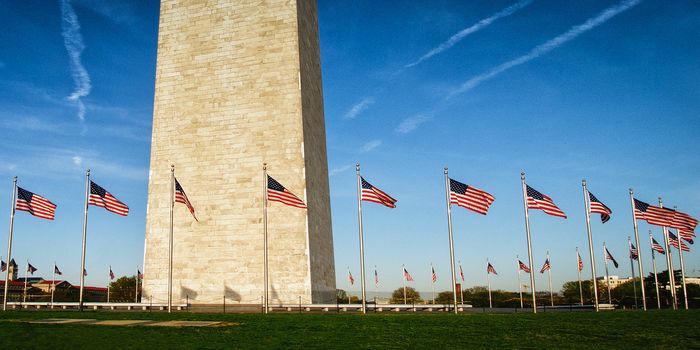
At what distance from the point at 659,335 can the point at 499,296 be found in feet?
165

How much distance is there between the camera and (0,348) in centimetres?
1195

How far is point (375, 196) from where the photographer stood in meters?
27.2

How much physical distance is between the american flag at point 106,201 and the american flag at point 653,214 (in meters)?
27.0

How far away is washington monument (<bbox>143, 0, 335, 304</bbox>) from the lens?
33.8m

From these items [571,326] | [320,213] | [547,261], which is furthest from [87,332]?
[547,261]

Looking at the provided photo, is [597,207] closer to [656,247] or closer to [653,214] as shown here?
[653,214]

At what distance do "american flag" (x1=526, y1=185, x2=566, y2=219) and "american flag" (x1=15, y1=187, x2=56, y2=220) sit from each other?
80.4ft

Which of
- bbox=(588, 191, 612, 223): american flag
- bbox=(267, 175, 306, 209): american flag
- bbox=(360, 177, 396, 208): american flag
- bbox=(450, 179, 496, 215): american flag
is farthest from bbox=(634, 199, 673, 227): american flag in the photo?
bbox=(267, 175, 306, 209): american flag

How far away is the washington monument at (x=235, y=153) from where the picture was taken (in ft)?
111

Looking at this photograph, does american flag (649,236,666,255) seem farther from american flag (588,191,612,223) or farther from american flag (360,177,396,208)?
american flag (360,177,396,208)

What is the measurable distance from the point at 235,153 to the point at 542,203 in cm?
1851

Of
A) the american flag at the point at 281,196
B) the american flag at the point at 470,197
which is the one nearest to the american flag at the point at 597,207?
the american flag at the point at 470,197

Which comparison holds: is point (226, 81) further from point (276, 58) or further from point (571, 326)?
point (571, 326)

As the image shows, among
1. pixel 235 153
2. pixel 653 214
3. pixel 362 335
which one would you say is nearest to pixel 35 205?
pixel 235 153
